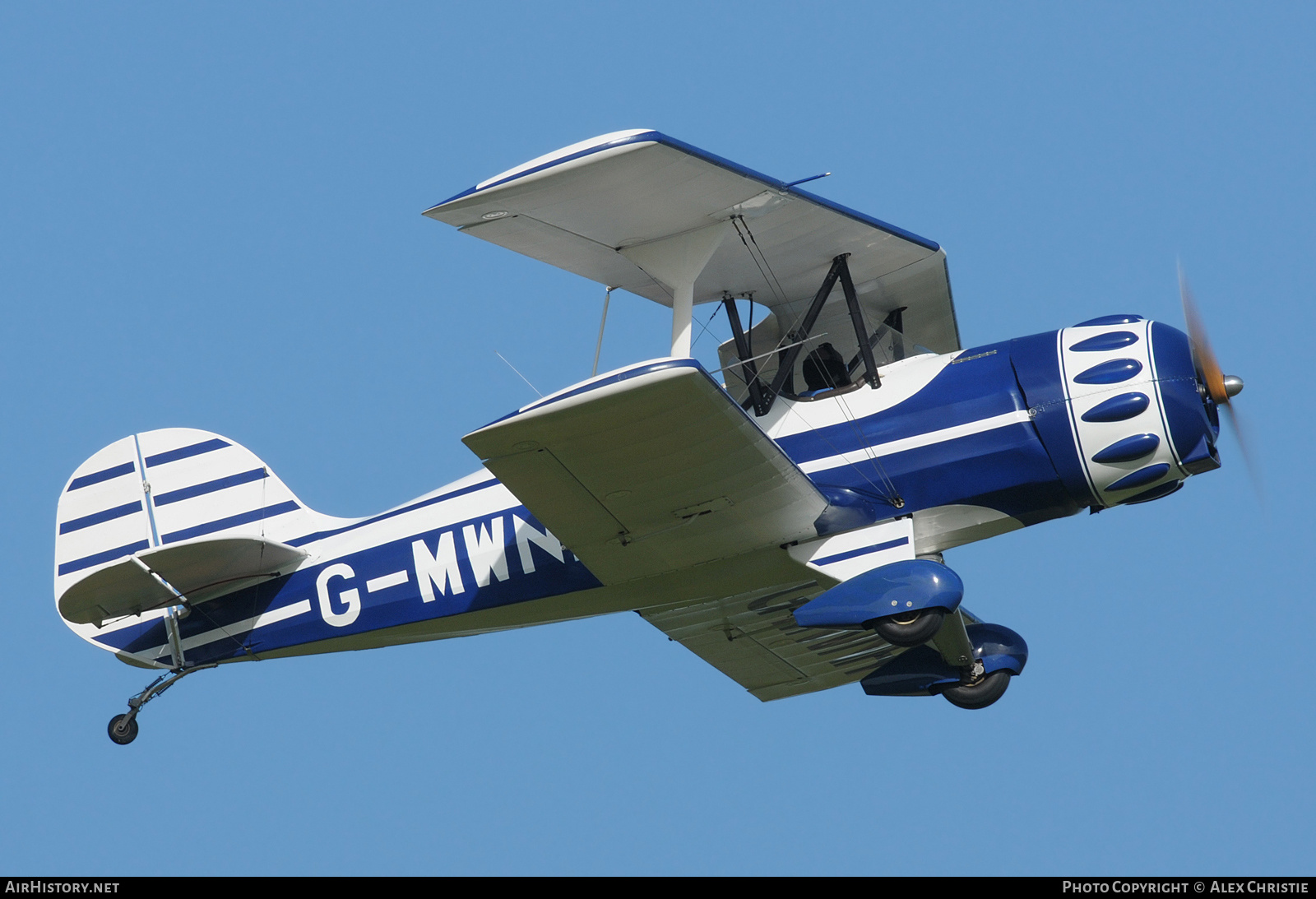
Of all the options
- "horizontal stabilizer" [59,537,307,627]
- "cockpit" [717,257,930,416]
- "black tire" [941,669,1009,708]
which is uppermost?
"cockpit" [717,257,930,416]

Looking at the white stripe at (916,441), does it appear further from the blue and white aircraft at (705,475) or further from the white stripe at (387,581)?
the white stripe at (387,581)

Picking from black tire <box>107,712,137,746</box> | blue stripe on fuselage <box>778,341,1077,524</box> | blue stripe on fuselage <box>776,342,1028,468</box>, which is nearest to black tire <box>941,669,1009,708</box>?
blue stripe on fuselage <box>778,341,1077,524</box>

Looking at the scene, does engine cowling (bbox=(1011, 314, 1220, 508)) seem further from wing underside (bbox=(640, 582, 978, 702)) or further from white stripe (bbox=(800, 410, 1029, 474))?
wing underside (bbox=(640, 582, 978, 702))

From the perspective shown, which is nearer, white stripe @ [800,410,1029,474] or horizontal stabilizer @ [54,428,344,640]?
white stripe @ [800,410,1029,474]

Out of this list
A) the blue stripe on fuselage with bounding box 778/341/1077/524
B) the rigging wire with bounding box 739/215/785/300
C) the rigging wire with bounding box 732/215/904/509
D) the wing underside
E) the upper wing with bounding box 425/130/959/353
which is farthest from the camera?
the wing underside

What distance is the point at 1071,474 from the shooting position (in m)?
10.0

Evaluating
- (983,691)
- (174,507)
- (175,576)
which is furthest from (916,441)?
(174,507)

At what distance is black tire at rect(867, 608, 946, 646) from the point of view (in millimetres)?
9672

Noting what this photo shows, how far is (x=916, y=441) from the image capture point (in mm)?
10312

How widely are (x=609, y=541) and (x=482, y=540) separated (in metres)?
1.31

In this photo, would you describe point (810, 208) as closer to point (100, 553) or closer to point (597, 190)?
point (597, 190)

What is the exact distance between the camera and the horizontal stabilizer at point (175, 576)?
11016mm

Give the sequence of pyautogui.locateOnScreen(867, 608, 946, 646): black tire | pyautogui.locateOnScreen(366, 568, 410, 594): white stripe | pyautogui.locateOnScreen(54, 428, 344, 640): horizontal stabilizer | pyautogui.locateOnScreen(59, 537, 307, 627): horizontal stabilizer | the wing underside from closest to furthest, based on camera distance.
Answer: pyautogui.locateOnScreen(867, 608, 946, 646): black tire < pyautogui.locateOnScreen(59, 537, 307, 627): horizontal stabilizer < pyautogui.locateOnScreen(366, 568, 410, 594): white stripe < pyautogui.locateOnScreen(54, 428, 344, 640): horizontal stabilizer < the wing underside
